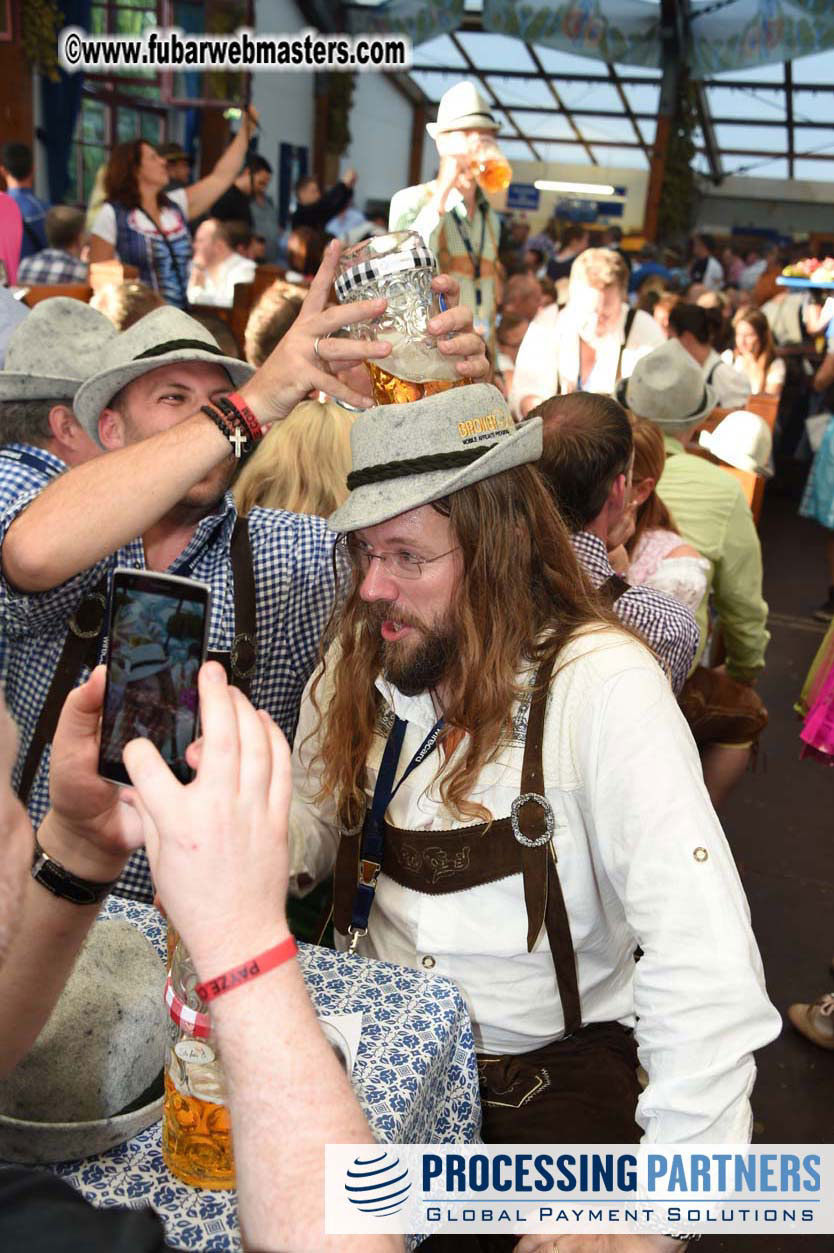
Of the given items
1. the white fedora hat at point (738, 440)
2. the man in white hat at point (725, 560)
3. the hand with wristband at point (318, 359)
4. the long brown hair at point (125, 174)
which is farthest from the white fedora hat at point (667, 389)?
the long brown hair at point (125, 174)

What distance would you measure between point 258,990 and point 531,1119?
40.4 inches

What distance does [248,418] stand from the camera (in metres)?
1.77

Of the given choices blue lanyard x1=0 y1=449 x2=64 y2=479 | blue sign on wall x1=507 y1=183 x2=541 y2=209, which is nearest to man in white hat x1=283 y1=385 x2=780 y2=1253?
blue lanyard x1=0 y1=449 x2=64 y2=479

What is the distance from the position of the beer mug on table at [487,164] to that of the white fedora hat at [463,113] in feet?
0.16

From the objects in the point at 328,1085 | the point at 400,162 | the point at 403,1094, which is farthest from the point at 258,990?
the point at 400,162

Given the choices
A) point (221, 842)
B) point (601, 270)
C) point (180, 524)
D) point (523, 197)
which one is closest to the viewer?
point (221, 842)

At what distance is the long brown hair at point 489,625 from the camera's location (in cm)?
172

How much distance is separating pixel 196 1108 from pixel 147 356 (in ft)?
4.87

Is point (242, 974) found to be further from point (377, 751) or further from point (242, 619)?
point (242, 619)

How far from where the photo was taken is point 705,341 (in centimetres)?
637

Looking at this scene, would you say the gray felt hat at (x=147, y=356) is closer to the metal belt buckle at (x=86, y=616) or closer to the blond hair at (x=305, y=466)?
the metal belt buckle at (x=86, y=616)

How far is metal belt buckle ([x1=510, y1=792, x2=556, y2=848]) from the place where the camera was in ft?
5.40

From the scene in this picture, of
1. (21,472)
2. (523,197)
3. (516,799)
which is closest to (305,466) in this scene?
(21,472)

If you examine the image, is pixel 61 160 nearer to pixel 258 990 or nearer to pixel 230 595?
pixel 230 595
